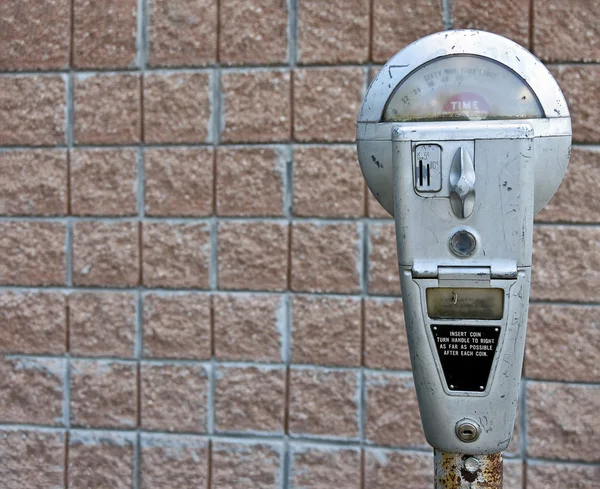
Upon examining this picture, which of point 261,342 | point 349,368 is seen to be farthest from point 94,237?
point 349,368

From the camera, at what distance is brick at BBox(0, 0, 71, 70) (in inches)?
125

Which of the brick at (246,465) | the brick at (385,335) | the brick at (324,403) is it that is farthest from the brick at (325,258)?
the brick at (246,465)

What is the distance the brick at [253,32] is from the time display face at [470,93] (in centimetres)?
140

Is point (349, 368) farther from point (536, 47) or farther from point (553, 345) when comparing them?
point (536, 47)

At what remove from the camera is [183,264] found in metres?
3.12

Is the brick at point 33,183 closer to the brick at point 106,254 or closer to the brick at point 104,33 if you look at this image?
the brick at point 106,254

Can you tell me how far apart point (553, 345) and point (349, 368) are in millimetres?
750

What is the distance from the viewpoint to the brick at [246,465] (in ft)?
10.1

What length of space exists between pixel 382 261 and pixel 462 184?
138 cm

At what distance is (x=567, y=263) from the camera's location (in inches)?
113

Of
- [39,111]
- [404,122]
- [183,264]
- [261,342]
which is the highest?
[39,111]

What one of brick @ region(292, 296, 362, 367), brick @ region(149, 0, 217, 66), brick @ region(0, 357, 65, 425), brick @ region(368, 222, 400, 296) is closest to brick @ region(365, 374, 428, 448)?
brick @ region(292, 296, 362, 367)

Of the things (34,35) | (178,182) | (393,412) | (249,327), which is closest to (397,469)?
(393,412)

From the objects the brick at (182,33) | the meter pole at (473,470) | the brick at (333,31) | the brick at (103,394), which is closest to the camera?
the meter pole at (473,470)
